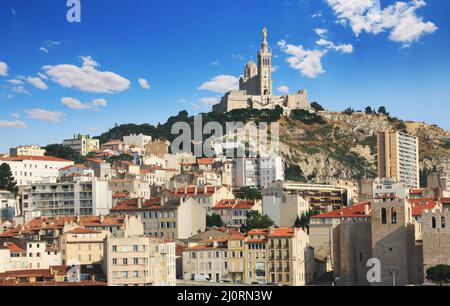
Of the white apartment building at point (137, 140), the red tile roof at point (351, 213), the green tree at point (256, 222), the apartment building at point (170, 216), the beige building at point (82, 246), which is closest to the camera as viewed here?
the beige building at point (82, 246)

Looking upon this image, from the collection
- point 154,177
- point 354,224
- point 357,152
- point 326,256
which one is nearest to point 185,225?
point 326,256

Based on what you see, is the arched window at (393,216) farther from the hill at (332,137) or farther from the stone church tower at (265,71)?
the stone church tower at (265,71)

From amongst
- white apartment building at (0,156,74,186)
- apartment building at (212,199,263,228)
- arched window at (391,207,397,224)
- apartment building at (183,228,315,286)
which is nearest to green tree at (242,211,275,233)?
apartment building at (212,199,263,228)

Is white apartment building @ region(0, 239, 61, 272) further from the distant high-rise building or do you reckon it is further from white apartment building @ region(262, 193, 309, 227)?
the distant high-rise building

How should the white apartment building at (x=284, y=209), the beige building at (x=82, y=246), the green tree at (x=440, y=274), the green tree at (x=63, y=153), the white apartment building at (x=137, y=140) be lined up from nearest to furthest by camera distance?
the green tree at (x=440, y=274) → the beige building at (x=82, y=246) → the white apartment building at (x=284, y=209) → the green tree at (x=63, y=153) → the white apartment building at (x=137, y=140)

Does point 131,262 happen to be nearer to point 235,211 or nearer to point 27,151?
point 235,211

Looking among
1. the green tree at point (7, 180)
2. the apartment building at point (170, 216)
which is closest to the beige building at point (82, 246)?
the apartment building at point (170, 216)
